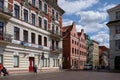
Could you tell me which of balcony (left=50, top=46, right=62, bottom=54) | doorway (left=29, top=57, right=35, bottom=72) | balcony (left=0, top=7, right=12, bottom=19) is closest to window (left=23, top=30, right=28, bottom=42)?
doorway (left=29, top=57, right=35, bottom=72)

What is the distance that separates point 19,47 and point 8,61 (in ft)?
12.5

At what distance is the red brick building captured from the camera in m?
77.1

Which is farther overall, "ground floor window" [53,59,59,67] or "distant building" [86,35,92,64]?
"distant building" [86,35,92,64]

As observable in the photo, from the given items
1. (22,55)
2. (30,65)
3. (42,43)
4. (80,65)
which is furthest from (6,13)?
(80,65)

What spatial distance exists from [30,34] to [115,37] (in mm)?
20795

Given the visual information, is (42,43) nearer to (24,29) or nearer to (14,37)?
(24,29)

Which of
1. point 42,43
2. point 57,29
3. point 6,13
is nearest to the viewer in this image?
point 6,13

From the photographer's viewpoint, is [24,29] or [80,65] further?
[80,65]

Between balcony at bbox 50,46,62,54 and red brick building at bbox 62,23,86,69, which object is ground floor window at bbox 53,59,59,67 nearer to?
balcony at bbox 50,46,62,54

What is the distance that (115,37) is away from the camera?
187 feet

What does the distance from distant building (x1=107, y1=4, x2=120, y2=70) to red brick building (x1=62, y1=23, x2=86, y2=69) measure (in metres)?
21.1

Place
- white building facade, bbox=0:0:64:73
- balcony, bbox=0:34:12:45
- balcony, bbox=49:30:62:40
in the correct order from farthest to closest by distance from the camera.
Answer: balcony, bbox=49:30:62:40
white building facade, bbox=0:0:64:73
balcony, bbox=0:34:12:45

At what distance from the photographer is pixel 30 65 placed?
4425 centimetres

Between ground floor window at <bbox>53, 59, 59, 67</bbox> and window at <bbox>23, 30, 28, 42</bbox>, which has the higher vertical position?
window at <bbox>23, 30, 28, 42</bbox>
